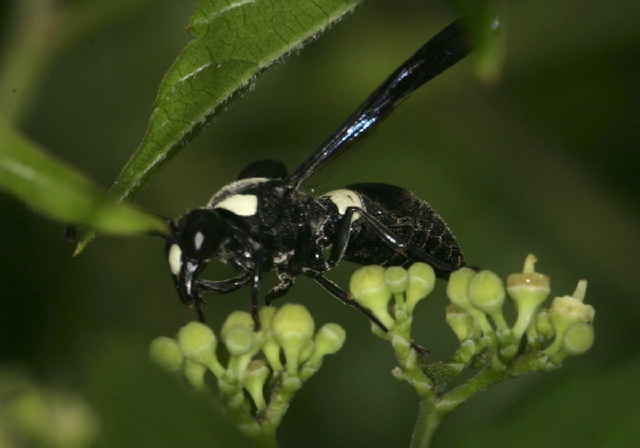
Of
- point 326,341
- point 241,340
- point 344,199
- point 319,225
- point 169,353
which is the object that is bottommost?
point 169,353

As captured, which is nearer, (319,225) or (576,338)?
(576,338)

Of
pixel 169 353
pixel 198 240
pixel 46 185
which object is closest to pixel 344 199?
pixel 198 240

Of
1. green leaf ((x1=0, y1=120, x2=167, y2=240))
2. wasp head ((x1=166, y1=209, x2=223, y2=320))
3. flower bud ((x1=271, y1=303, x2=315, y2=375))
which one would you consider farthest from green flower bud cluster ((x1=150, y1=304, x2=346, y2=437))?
green leaf ((x1=0, y1=120, x2=167, y2=240))

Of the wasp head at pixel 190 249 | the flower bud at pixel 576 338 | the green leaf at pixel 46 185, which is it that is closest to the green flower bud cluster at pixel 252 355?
the wasp head at pixel 190 249

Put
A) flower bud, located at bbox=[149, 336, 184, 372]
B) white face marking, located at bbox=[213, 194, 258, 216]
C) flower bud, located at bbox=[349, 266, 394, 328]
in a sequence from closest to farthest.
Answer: flower bud, located at bbox=[149, 336, 184, 372]
flower bud, located at bbox=[349, 266, 394, 328]
white face marking, located at bbox=[213, 194, 258, 216]

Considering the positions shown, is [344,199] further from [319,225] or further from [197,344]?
[197,344]

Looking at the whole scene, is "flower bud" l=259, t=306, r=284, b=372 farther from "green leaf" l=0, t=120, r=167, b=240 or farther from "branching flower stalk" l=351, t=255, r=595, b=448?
"green leaf" l=0, t=120, r=167, b=240
